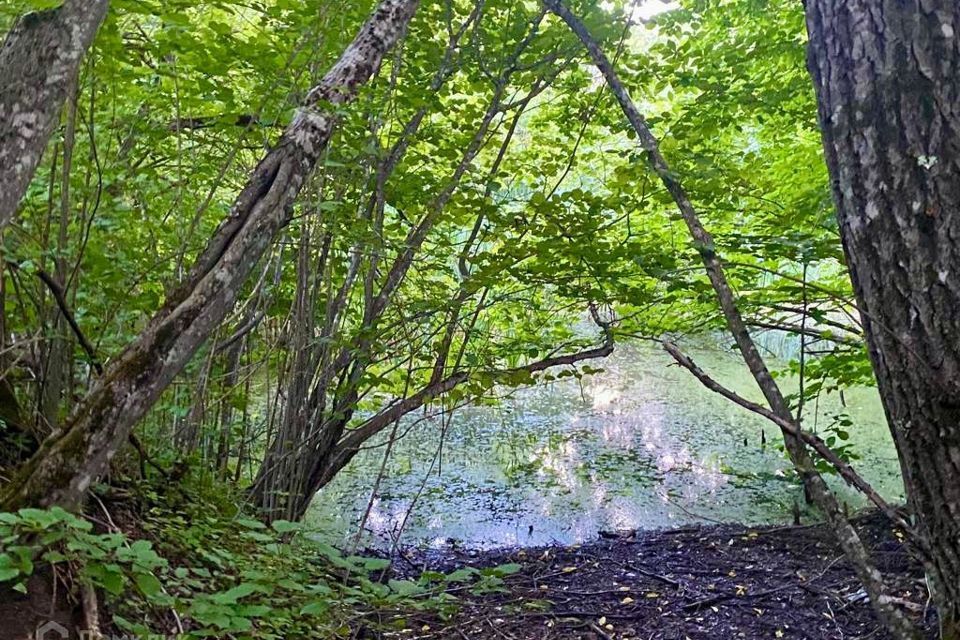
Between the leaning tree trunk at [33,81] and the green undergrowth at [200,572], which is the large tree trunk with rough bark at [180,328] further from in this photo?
the leaning tree trunk at [33,81]

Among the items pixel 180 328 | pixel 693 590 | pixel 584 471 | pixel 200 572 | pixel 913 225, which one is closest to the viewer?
pixel 913 225

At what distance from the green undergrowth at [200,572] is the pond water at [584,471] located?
1.49m

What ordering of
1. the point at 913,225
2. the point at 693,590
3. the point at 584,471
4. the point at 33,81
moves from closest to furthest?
the point at 913,225 < the point at 33,81 < the point at 693,590 < the point at 584,471

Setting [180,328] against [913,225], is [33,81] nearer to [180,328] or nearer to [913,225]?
[180,328]

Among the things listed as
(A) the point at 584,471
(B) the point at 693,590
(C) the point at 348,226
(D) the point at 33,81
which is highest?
(C) the point at 348,226

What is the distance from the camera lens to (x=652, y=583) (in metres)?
3.20

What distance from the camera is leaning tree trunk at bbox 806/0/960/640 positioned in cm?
106

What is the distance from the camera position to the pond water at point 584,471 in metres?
4.77

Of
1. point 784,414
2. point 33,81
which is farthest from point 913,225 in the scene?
point 33,81

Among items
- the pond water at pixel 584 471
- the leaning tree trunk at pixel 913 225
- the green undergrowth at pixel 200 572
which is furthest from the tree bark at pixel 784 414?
the pond water at pixel 584 471

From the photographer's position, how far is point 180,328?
153 cm

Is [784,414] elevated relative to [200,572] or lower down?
elevated

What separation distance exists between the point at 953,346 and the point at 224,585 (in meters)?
2.07

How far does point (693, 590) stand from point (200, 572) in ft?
7.39
